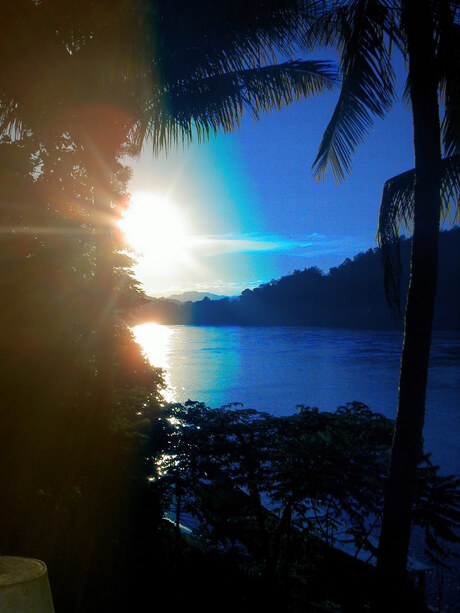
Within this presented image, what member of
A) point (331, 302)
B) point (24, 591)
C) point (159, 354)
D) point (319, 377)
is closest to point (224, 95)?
point (24, 591)

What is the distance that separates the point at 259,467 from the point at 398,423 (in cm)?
383

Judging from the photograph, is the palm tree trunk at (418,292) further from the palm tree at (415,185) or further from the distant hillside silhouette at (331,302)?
the distant hillside silhouette at (331,302)

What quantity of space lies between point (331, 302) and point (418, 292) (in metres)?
103

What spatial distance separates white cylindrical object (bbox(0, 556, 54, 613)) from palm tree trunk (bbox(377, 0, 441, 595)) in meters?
3.85

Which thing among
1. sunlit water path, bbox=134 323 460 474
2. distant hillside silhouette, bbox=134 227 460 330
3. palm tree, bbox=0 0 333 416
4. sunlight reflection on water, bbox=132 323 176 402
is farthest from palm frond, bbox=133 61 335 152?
distant hillside silhouette, bbox=134 227 460 330

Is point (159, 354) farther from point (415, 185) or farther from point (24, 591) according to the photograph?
point (24, 591)

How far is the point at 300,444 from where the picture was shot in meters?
7.21

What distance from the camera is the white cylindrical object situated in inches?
29.6

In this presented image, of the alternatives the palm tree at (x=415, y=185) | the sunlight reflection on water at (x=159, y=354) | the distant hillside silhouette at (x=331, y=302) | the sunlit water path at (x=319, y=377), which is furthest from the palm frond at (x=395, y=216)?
the distant hillside silhouette at (x=331, y=302)

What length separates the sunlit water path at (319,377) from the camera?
3569 cm

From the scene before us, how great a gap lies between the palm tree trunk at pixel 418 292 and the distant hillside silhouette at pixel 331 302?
2857 inches

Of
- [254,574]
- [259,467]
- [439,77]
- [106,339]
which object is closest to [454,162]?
[439,77]

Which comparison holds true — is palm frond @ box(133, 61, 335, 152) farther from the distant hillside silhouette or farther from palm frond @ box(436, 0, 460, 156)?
the distant hillside silhouette

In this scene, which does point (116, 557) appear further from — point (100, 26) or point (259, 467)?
point (100, 26)
